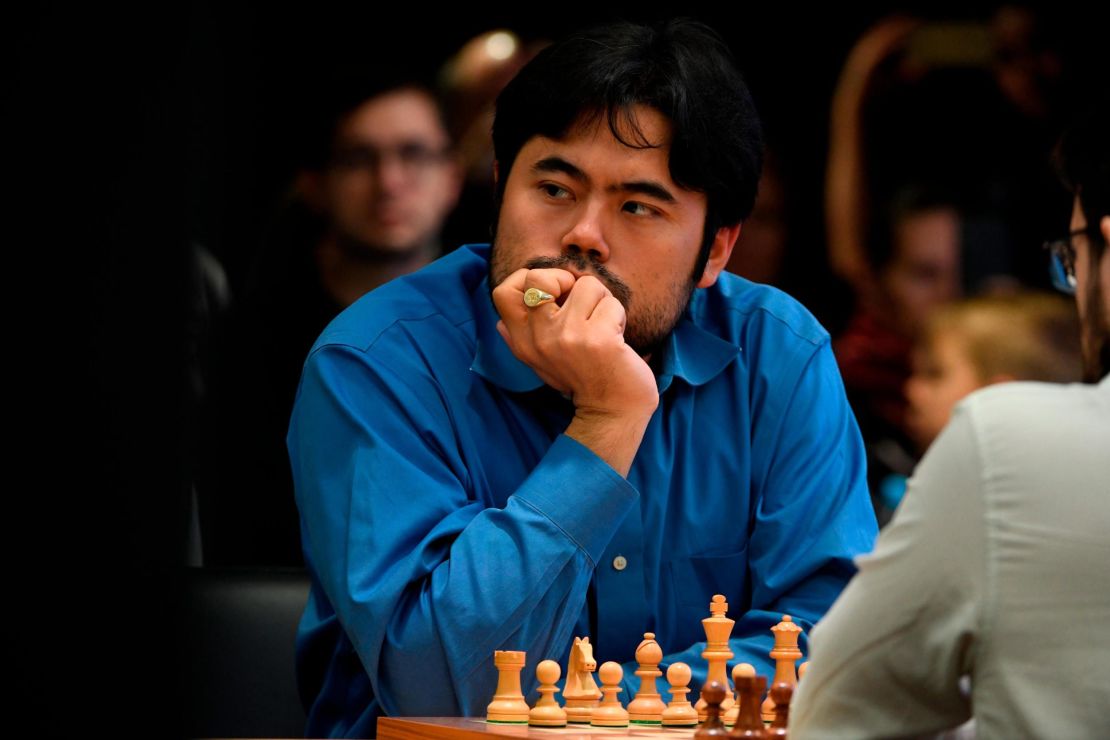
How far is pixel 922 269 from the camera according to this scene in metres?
4.18

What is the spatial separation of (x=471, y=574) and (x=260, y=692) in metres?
0.67

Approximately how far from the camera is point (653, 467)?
244 centimetres

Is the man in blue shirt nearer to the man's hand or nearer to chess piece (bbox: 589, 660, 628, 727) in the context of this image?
the man's hand

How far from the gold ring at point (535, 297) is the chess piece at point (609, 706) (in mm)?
567

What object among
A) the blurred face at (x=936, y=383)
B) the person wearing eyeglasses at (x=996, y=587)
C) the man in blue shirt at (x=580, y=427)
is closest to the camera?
the person wearing eyeglasses at (x=996, y=587)

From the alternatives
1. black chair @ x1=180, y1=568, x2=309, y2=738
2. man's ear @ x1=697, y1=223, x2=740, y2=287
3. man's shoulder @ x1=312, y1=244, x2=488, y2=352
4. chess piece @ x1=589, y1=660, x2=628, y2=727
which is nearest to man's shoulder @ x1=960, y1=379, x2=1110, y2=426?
chess piece @ x1=589, y1=660, x2=628, y2=727

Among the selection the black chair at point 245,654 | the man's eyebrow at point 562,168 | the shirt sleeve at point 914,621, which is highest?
the man's eyebrow at point 562,168

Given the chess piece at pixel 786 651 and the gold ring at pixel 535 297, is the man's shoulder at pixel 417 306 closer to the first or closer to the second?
the gold ring at pixel 535 297

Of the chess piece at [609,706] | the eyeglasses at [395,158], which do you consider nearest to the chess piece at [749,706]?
the chess piece at [609,706]

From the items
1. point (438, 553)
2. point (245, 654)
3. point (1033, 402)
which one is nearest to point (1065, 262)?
point (1033, 402)

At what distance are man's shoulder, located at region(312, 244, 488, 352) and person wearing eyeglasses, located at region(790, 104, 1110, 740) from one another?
3.92ft

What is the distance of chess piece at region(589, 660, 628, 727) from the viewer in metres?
1.89

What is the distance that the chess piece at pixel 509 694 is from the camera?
1.86 meters

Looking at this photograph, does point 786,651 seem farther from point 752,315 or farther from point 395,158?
point 395,158
